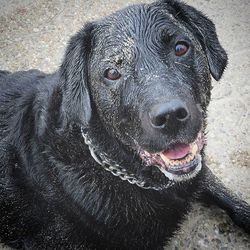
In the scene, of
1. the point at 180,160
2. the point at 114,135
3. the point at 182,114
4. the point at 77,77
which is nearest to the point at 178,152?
the point at 180,160

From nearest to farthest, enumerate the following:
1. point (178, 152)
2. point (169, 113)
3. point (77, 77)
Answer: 1. point (169, 113)
2. point (178, 152)
3. point (77, 77)

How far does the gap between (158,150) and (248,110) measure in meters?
2.27

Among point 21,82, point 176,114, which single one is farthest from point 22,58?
point 176,114

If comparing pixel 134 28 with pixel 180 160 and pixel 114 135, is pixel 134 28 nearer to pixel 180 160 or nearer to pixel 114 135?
pixel 114 135

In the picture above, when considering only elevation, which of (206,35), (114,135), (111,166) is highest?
(206,35)

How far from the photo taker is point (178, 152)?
2.80 meters

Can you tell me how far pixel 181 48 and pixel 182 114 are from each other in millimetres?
536

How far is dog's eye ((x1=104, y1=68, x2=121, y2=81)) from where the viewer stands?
2.83m

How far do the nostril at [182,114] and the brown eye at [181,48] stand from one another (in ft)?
1.58

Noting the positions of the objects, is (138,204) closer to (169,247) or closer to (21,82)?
(169,247)

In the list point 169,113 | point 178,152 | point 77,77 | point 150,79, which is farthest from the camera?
point 77,77

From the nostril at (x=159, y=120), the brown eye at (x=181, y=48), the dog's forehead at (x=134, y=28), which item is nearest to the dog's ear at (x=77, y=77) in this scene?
the dog's forehead at (x=134, y=28)

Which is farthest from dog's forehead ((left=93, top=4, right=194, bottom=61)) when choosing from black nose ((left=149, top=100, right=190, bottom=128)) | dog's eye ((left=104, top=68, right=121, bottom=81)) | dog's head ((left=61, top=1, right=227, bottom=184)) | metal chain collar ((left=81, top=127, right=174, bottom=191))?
metal chain collar ((left=81, top=127, right=174, bottom=191))

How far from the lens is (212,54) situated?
10.0 feet
